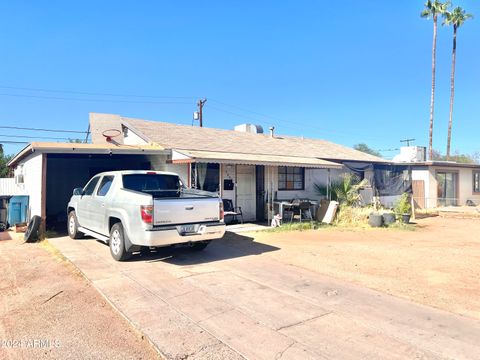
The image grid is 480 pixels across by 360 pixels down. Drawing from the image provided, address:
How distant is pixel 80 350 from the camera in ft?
11.4

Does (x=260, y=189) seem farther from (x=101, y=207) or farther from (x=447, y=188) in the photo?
(x=447, y=188)

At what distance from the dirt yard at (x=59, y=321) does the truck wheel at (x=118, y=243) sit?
971mm

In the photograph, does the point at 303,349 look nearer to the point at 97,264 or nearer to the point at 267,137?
the point at 97,264

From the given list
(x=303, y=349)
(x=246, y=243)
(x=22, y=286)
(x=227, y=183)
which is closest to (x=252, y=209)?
(x=227, y=183)

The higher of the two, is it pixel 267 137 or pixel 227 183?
pixel 267 137

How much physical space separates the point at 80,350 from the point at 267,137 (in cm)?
1659

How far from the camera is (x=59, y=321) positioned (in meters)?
4.19

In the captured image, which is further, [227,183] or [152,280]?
[227,183]

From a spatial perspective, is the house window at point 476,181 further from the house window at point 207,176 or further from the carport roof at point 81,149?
the carport roof at point 81,149

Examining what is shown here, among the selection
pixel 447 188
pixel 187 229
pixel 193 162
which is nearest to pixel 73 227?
pixel 193 162

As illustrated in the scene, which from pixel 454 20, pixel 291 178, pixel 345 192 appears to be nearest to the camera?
pixel 345 192

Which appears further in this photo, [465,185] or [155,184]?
[465,185]

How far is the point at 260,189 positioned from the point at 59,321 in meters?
10.5

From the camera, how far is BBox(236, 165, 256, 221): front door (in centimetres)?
1349
